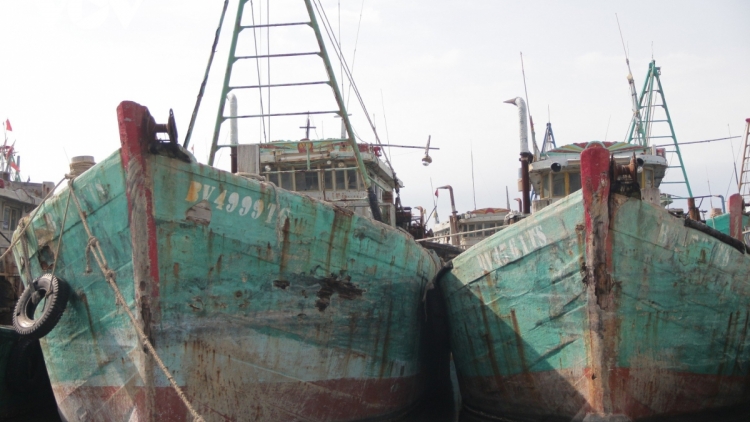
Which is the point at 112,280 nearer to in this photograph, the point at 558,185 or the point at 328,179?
the point at 328,179

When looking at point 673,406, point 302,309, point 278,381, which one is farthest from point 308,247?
point 673,406

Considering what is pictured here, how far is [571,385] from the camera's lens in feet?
26.6

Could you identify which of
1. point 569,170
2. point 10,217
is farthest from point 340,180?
point 10,217

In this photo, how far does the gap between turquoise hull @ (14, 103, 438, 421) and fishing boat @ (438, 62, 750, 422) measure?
1.72 m

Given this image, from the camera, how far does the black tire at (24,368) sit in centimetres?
1013

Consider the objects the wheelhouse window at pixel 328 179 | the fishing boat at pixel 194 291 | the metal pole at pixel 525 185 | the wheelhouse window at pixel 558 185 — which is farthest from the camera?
the metal pole at pixel 525 185

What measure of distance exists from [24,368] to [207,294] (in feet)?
15.6

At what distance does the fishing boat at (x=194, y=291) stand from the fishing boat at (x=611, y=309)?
1636mm

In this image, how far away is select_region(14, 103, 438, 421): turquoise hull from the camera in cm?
708

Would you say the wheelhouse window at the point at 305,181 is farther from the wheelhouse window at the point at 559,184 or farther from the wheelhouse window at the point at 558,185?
the wheelhouse window at the point at 558,185

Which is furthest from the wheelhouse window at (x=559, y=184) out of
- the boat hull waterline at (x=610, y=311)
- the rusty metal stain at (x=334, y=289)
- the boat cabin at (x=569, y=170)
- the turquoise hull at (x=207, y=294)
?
the rusty metal stain at (x=334, y=289)

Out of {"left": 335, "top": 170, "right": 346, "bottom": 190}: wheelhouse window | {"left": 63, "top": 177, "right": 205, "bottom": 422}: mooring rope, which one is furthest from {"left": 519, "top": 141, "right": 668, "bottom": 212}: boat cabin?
{"left": 63, "top": 177, "right": 205, "bottom": 422}: mooring rope

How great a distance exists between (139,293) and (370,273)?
277cm

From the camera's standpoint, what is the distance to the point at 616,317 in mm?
7863
